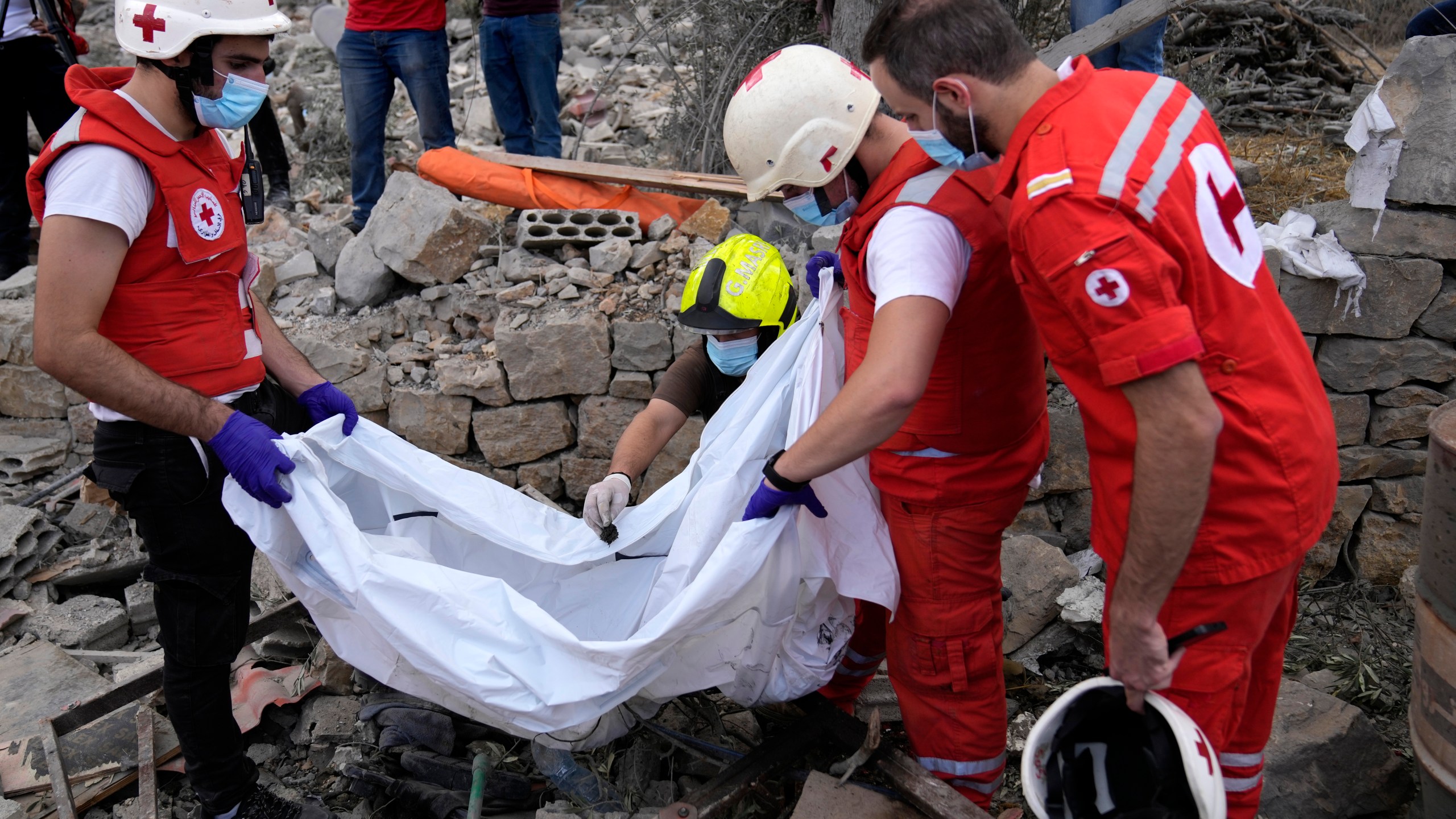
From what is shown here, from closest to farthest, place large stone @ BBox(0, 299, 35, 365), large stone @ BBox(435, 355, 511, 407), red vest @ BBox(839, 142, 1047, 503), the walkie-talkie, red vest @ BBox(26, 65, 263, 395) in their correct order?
red vest @ BBox(839, 142, 1047, 503) < red vest @ BBox(26, 65, 263, 395) < the walkie-talkie < large stone @ BBox(435, 355, 511, 407) < large stone @ BBox(0, 299, 35, 365)

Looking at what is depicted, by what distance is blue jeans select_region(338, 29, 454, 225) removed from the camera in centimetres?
507

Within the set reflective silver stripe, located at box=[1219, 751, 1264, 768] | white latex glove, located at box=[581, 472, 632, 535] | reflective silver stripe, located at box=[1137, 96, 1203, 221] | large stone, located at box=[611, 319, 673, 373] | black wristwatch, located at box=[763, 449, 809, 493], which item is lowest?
large stone, located at box=[611, 319, 673, 373]

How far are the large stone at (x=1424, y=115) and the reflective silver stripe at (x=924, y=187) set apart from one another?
237cm

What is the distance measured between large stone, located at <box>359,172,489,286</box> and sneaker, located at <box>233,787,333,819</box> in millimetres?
2552

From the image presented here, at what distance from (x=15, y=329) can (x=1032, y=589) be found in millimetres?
5001

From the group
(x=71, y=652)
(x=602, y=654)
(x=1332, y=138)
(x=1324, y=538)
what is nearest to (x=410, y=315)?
(x=71, y=652)

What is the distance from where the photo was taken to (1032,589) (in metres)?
3.52

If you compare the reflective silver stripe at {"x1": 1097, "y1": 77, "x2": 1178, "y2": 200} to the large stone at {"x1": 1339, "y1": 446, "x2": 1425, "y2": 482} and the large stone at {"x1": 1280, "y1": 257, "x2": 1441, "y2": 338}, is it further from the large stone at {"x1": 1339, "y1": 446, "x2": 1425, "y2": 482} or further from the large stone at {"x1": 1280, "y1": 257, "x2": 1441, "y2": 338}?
the large stone at {"x1": 1339, "y1": 446, "x2": 1425, "y2": 482}

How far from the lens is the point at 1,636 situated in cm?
397

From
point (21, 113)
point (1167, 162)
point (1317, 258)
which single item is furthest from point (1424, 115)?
point (21, 113)

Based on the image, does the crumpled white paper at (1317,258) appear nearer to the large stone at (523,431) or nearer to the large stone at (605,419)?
the large stone at (605,419)

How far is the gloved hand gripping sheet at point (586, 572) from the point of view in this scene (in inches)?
91.7

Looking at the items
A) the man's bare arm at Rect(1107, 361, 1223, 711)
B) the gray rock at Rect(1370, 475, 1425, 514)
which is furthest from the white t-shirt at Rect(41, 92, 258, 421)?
the gray rock at Rect(1370, 475, 1425, 514)

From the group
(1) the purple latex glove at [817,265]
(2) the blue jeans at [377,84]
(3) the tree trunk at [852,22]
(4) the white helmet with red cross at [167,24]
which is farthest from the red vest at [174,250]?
(3) the tree trunk at [852,22]
